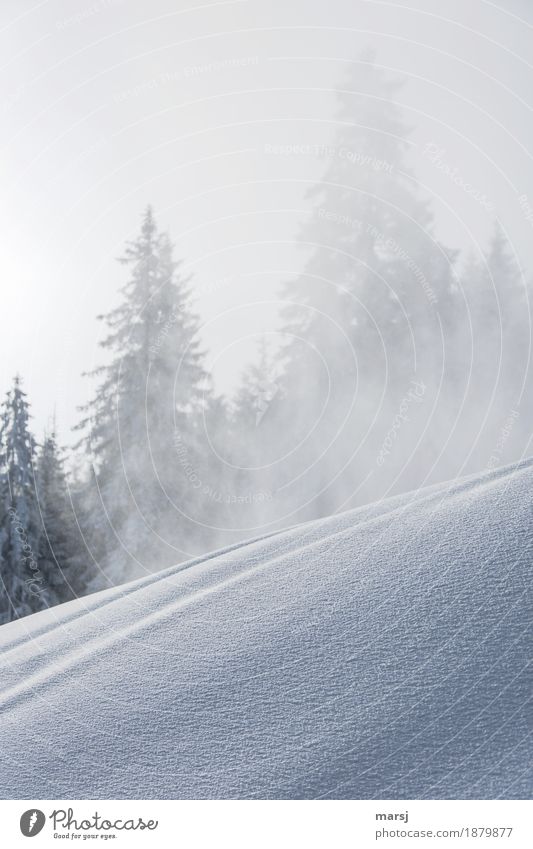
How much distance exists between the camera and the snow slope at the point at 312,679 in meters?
2.41

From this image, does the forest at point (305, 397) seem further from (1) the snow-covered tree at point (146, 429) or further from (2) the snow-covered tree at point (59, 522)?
(2) the snow-covered tree at point (59, 522)

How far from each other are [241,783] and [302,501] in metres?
10.3

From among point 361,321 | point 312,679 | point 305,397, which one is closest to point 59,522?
point 305,397

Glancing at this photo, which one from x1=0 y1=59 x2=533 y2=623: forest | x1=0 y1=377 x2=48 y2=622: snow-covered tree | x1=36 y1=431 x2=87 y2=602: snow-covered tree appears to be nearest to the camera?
x1=0 y1=377 x2=48 y2=622: snow-covered tree

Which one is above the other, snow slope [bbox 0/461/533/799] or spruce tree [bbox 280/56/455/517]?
spruce tree [bbox 280/56/455/517]

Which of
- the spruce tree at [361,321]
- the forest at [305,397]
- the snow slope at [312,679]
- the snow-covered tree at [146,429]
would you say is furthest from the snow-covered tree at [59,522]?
the snow slope at [312,679]

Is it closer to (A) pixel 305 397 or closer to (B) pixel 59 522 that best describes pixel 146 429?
(A) pixel 305 397

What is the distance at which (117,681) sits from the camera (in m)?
3.13

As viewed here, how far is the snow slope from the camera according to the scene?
7.90 ft

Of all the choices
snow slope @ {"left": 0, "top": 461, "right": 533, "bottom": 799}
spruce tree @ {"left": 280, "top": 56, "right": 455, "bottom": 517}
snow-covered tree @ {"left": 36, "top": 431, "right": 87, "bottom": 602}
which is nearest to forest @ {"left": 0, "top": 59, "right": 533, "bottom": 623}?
spruce tree @ {"left": 280, "top": 56, "right": 455, "bottom": 517}

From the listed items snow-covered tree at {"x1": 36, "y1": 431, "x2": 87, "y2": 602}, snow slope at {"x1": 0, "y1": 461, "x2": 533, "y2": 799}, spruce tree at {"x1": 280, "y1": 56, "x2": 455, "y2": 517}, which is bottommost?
snow slope at {"x1": 0, "y1": 461, "x2": 533, "y2": 799}

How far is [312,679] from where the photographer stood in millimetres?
2820

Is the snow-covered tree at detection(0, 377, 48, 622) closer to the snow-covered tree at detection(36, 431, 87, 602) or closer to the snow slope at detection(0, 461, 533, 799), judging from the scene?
the snow-covered tree at detection(36, 431, 87, 602)
